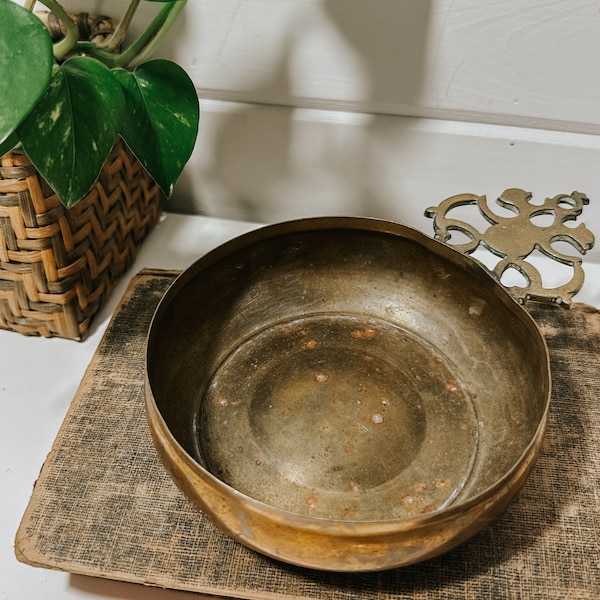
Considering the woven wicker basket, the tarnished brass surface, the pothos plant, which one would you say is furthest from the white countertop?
the pothos plant

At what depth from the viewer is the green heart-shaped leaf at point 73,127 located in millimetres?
520

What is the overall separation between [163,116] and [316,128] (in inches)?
11.0

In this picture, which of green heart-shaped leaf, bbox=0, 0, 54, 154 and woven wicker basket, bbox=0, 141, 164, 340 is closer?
green heart-shaped leaf, bbox=0, 0, 54, 154

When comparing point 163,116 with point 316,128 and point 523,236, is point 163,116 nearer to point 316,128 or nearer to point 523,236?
point 316,128

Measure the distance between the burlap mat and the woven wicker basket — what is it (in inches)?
4.4

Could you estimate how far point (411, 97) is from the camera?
820 mm

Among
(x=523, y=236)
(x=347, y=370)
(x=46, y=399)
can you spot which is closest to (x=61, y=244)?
(x=46, y=399)

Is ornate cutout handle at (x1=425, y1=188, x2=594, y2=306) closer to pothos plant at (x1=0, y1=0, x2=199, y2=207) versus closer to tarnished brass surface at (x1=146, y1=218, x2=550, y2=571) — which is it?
tarnished brass surface at (x1=146, y1=218, x2=550, y2=571)

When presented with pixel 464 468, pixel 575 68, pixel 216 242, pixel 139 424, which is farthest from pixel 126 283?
pixel 575 68

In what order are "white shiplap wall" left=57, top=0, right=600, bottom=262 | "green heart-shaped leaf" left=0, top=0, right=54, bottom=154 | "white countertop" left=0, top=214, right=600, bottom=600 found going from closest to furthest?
"green heart-shaped leaf" left=0, top=0, right=54, bottom=154 < "white countertop" left=0, top=214, right=600, bottom=600 < "white shiplap wall" left=57, top=0, right=600, bottom=262

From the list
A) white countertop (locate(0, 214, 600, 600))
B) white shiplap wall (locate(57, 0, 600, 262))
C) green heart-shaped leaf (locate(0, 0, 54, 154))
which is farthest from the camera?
white shiplap wall (locate(57, 0, 600, 262))

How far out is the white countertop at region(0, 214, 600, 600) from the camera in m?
0.58

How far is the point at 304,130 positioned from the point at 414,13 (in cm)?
20

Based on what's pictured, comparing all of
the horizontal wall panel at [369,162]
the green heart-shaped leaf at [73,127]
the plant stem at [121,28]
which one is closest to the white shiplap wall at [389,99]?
the horizontal wall panel at [369,162]
